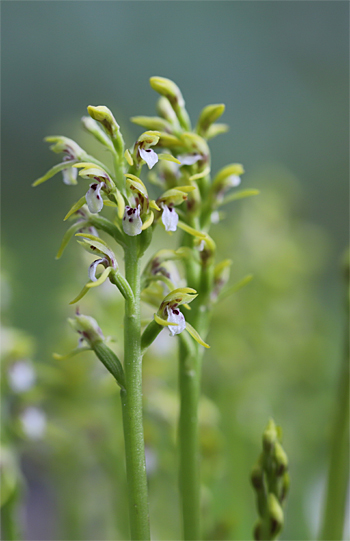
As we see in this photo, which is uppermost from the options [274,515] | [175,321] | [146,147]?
[146,147]

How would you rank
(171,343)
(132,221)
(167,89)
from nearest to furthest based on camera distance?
(132,221) → (167,89) → (171,343)

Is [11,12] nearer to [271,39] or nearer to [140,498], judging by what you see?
[271,39]

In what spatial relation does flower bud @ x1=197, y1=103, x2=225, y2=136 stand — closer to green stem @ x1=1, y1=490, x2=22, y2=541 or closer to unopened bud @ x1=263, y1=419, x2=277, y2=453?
unopened bud @ x1=263, y1=419, x2=277, y2=453

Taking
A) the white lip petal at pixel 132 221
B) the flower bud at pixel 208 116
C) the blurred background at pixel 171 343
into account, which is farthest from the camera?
the blurred background at pixel 171 343

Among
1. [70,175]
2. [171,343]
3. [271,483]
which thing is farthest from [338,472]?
[70,175]

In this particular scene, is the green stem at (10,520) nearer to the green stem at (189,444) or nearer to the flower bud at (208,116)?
the green stem at (189,444)

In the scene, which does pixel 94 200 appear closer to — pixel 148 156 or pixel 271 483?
pixel 148 156

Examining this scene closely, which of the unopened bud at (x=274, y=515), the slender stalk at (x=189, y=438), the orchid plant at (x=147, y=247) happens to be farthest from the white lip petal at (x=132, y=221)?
the unopened bud at (x=274, y=515)
